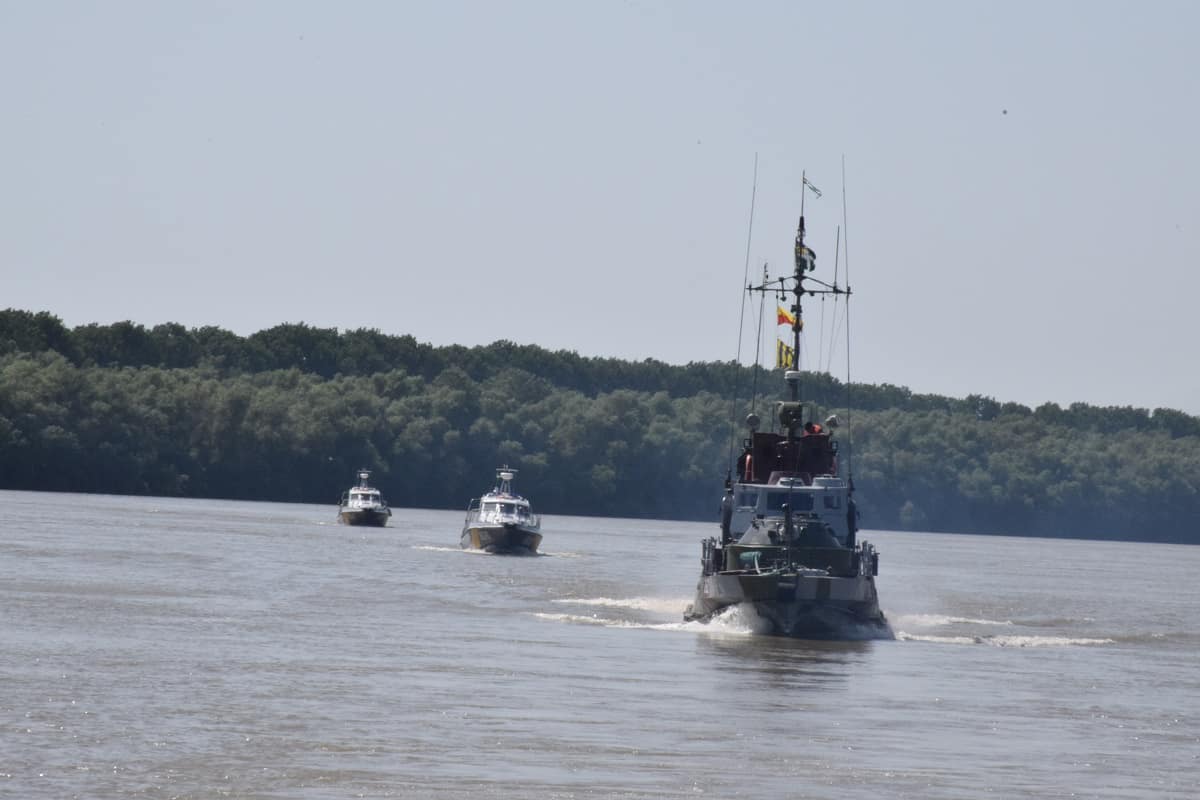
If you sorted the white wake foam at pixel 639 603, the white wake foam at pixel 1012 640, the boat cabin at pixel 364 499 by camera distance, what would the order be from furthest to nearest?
the boat cabin at pixel 364 499 < the white wake foam at pixel 639 603 < the white wake foam at pixel 1012 640

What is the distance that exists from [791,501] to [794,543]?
2354 mm

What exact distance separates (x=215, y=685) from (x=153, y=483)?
5430 inches

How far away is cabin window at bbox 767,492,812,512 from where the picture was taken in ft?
177

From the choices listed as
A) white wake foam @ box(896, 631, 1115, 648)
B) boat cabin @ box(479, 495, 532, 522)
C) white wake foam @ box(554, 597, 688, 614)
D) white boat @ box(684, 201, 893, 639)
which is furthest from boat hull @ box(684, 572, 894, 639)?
boat cabin @ box(479, 495, 532, 522)

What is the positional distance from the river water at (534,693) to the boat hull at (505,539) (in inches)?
893

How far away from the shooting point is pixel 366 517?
124 m

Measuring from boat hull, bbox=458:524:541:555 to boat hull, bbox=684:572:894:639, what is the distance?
157 ft

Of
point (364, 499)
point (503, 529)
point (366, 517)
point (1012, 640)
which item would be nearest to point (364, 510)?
point (366, 517)

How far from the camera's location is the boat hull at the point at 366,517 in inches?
4895

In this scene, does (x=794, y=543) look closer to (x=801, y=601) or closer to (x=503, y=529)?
(x=801, y=601)

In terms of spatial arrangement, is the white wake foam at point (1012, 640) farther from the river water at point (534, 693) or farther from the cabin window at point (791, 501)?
the cabin window at point (791, 501)

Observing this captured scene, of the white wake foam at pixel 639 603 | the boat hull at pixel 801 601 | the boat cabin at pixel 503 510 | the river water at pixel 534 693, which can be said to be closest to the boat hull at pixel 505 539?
the boat cabin at pixel 503 510

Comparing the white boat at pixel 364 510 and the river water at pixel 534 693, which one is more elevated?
the white boat at pixel 364 510

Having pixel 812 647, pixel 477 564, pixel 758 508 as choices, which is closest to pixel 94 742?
pixel 812 647
